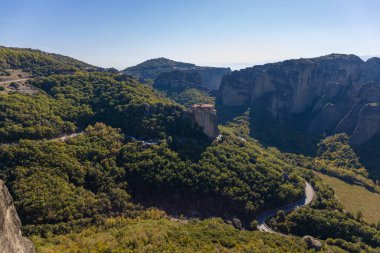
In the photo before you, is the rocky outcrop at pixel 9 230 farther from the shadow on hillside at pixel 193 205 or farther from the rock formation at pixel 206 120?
the rock formation at pixel 206 120

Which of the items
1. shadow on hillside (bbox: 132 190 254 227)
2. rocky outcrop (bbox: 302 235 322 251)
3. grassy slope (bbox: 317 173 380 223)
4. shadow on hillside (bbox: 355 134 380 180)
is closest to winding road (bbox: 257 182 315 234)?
shadow on hillside (bbox: 132 190 254 227)

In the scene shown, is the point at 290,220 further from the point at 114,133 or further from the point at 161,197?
the point at 114,133

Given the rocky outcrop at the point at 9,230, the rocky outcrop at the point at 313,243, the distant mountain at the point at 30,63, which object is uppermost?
the distant mountain at the point at 30,63

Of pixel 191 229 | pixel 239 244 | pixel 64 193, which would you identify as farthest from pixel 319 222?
pixel 64 193

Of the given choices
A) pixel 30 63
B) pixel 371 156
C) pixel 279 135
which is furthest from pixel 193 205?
pixel 30 63

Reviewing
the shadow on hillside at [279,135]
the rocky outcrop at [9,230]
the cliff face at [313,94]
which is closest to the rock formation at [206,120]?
the shadow on hillside at [279,135]

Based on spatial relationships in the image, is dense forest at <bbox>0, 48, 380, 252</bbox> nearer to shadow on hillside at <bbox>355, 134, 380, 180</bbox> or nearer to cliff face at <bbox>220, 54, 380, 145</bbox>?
shadow on hillside at <bbox>355, 134, 380, 180</bbox>

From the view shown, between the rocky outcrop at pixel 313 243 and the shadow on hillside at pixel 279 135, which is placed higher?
the shadow on hillside at pixel 279 135
